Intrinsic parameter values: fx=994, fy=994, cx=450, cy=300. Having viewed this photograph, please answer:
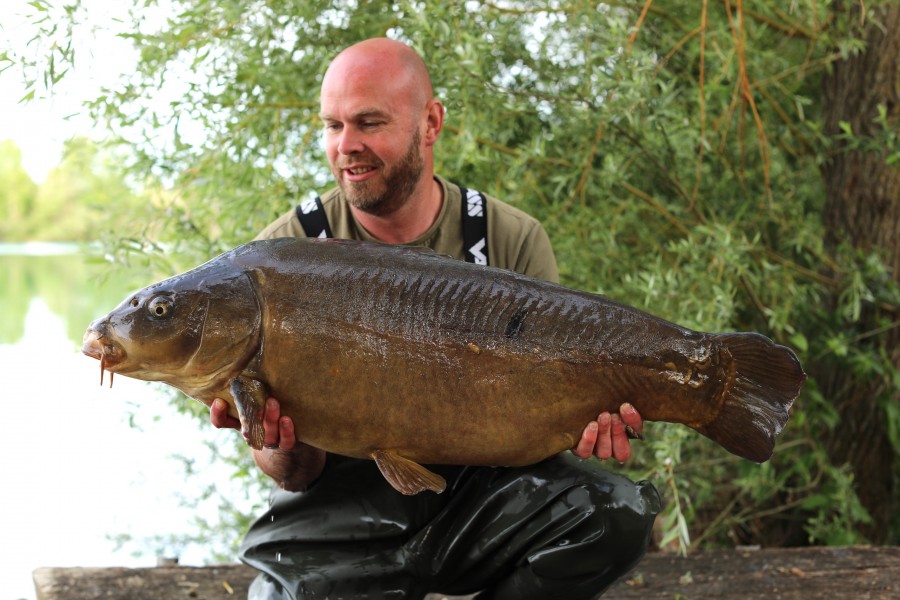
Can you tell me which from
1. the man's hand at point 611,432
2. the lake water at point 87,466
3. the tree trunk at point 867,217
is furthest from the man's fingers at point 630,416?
the tree trunk at point 867,217

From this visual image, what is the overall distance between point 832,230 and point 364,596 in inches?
107

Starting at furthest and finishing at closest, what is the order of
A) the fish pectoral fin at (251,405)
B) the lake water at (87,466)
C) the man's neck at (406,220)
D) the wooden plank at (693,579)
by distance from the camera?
the lake water at (87,466), the wooden plank at (693,579), the man's neck at (406,220), the fish pectoral fin at (251,405)

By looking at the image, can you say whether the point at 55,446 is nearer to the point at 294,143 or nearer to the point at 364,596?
the point at 294,143

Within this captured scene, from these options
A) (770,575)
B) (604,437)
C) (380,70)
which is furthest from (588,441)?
(770,575)

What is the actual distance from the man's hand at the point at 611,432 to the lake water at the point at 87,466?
1.65 meters

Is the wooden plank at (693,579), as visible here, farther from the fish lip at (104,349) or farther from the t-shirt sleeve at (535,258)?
the fish lip at (104,349)

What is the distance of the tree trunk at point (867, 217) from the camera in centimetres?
404

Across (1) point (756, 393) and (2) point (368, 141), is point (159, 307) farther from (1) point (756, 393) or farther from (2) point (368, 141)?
(1) point (756, 393)

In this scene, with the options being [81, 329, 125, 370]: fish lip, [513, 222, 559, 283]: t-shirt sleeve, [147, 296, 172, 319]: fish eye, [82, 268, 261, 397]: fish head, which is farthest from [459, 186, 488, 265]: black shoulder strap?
[81, 329, 125, 370]: fish lip

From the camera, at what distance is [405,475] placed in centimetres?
216

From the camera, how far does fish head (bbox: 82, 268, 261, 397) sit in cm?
210

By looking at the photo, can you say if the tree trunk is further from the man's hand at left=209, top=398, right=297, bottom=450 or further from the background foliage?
the man's hand at left=209, top=398, right=297, bottom=450

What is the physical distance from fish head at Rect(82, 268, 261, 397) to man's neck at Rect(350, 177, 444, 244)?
2.19 ft

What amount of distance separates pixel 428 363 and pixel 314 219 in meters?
0.79
